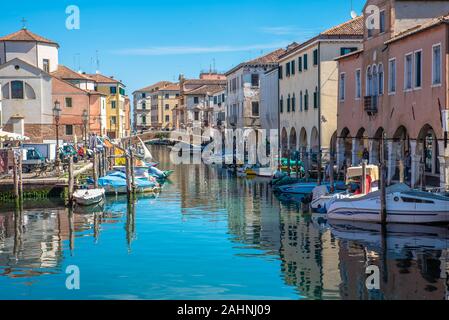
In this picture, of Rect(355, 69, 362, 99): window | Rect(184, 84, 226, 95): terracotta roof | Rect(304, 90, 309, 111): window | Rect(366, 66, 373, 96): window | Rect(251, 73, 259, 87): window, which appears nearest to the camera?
Rect(366, 66, 373, 96): window

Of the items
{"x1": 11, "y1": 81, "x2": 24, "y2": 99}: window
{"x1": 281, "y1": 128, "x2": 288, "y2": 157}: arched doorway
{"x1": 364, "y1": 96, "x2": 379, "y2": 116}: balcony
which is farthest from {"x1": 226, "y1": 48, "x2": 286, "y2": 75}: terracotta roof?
{"x1": 364, "y1": 96, "x2": 379, "y2": 116}: balcony

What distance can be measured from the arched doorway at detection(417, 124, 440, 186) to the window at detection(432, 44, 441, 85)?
1842mm

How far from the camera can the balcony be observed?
106 feet

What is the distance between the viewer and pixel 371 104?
32.5 meters

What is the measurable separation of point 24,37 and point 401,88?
4586 cm

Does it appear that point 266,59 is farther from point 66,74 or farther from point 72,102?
point 66,74

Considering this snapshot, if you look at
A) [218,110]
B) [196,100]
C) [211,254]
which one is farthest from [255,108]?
[196,100]

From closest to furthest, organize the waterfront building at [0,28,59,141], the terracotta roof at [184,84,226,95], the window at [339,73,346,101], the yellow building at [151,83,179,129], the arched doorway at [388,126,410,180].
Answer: the arched doorway at [388,126,410,180]
the window at [339,73,346,101]
the waterfront building at [0,28,59,141]
the terracotta roof at [184,84,226,95]
the yellow building at [151,83,179,129]

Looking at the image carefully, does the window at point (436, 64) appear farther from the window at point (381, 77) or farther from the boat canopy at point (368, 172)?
the window at point (381, 77)

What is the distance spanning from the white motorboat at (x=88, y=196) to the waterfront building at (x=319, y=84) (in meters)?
11.6

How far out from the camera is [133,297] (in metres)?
16.0

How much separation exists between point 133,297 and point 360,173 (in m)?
15.1

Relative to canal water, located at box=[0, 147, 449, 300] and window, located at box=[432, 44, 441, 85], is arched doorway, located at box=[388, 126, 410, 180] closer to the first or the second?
window, located at box=[432, 44, 441, 85]

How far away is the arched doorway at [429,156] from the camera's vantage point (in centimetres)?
2772
